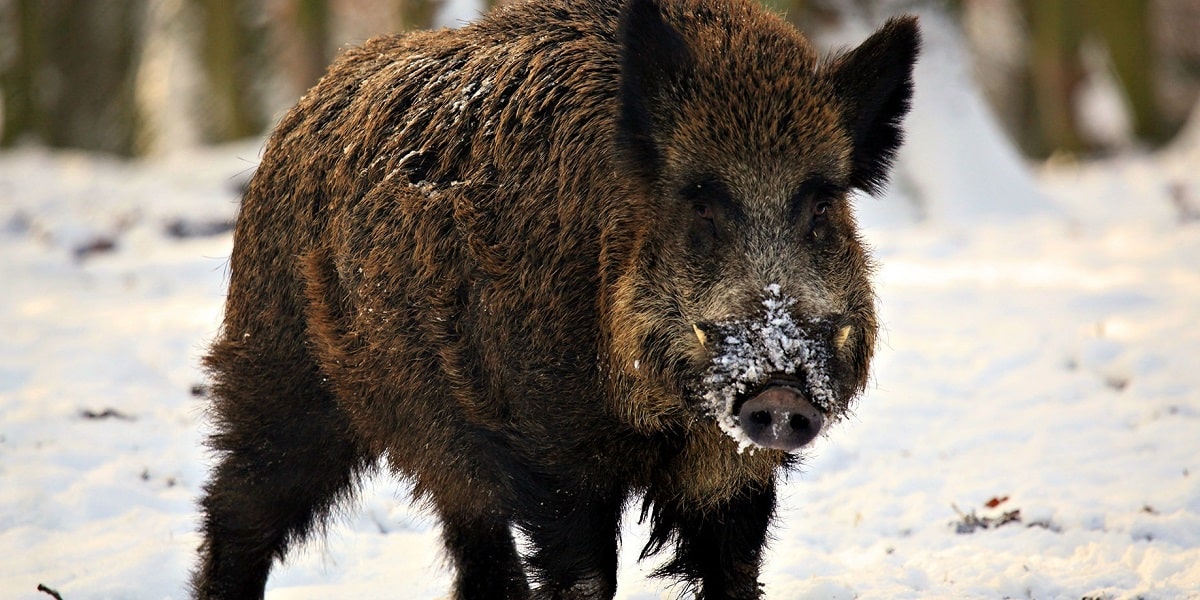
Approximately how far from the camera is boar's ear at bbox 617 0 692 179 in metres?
3.81

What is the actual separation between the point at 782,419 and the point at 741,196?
696mm

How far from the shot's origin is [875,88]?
399 cm

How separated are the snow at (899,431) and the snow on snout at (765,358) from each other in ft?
2.31

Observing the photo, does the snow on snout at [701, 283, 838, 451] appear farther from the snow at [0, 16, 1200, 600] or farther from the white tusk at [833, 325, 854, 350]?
the snow at [0, 16, 1200, 600]

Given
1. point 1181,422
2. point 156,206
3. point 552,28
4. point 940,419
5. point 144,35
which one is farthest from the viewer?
point 144,35

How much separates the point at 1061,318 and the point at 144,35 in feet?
60.0

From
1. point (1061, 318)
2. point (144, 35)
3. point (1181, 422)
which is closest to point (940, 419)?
point (1181, 422)

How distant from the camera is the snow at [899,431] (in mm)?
5078

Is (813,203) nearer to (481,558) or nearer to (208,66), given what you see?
(481,558)

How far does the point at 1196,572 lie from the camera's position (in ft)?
15.6

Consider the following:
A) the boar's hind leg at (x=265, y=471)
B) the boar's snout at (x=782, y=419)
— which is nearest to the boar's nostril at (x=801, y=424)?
the boar's snout at (x=782, y=419)

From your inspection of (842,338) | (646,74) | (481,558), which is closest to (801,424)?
(842,338)

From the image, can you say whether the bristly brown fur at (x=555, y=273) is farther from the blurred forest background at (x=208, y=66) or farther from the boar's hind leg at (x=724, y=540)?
the blurred forest background at (x=208, y=66)

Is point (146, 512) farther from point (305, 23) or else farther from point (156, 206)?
point (305, 23)
